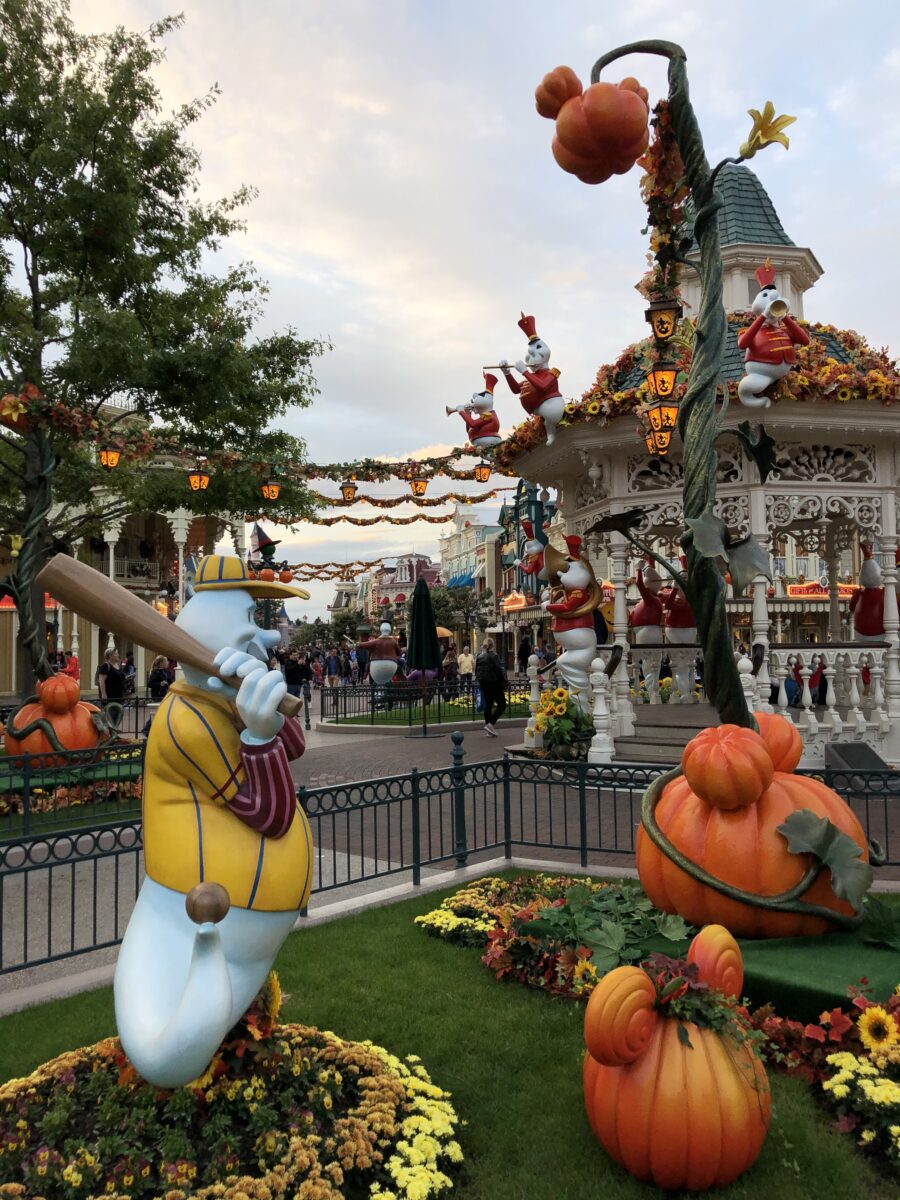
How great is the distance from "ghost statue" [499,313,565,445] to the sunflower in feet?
27.1

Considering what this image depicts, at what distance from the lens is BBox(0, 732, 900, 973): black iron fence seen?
541 cm

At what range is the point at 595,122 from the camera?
389cm

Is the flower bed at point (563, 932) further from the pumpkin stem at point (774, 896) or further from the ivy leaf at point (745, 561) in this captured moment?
the ivy leaf at point (745, 561)

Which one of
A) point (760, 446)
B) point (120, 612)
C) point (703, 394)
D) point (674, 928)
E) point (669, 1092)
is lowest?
point (669, 1092)

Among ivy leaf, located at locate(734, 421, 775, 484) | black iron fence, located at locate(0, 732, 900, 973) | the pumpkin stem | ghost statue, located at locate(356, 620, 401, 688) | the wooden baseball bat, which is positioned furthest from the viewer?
ghost statue, located at locate(356, 620, 401, 688)

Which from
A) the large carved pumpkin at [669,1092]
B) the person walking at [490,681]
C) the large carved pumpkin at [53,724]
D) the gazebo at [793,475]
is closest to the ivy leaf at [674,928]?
the large carved pumpkin at [669,1092]

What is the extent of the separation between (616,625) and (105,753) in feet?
23.2

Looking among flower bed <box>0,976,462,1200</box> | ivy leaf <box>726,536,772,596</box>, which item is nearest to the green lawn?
flower bed <box>0,976,462,1200</box>

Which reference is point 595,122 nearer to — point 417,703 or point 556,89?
point 556,89

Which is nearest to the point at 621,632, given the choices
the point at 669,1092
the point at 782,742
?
the point at 782,742

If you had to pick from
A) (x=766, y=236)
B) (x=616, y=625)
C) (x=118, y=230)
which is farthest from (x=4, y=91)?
(x=766, y=236)

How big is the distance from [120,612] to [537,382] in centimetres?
864

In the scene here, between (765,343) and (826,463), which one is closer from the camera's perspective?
(765,343)

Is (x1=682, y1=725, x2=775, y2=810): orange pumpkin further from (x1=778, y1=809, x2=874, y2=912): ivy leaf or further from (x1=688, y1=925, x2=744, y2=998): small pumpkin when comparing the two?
(x1=688, y1=925, x2=744, y2=998): small pumpkin
